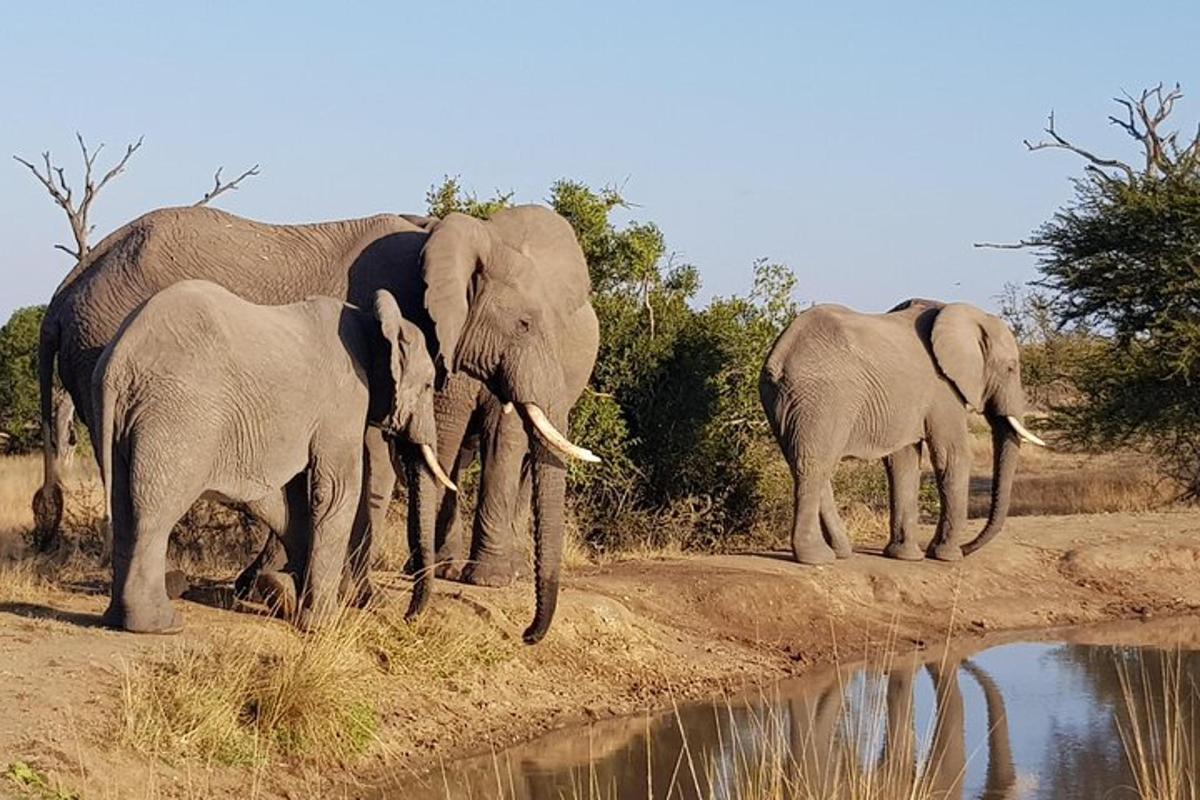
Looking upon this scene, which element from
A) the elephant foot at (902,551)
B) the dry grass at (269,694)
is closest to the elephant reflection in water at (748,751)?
the dry grass at (269,694)

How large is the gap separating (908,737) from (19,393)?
28.7 meters

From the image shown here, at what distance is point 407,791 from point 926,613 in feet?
21.8

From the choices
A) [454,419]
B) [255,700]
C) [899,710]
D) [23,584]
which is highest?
[454,419]

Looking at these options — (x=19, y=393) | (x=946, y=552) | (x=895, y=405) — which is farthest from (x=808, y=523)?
(x=19, y=393)

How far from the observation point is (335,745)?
908cm

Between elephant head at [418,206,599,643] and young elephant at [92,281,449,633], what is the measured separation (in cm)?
64

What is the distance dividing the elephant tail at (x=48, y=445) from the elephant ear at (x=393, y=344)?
2.21 m

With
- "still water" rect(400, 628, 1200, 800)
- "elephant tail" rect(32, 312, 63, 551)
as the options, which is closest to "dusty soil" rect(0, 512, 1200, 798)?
"still water" rect(400, 628, 1200, 800)

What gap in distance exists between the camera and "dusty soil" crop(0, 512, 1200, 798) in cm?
834

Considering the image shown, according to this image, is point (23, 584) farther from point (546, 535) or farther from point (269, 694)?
point (546, 535)

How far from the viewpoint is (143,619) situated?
9.63 meters

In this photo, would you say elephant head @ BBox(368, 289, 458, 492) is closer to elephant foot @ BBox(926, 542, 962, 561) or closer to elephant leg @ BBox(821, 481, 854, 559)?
elephant leg @ BBox(821, 481, 854, 559)

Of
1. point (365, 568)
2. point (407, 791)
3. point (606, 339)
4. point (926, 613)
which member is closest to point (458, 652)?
point (365, 568)

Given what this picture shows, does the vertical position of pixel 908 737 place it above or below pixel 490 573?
below
